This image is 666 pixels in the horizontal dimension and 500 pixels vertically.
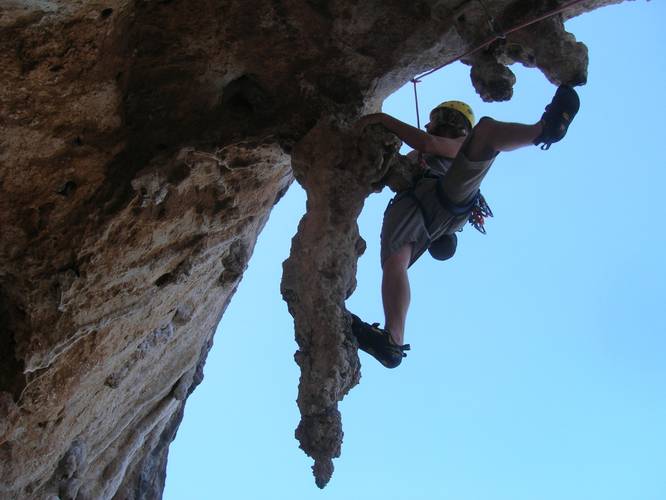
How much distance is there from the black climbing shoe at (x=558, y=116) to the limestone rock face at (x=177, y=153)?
15 cm

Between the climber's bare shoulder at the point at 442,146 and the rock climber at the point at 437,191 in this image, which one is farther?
the climber's bare shoulder at the point at 442,146

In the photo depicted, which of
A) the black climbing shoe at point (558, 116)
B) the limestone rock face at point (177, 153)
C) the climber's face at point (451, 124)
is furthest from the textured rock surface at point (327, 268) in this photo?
the black climbing shoe at point (558, 116)

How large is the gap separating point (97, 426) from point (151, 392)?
2.21ft

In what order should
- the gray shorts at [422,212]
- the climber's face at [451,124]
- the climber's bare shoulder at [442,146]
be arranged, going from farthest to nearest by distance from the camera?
the climber's face at [451,124] < the climber's bare shoulder at [442,146] < the gray shorts at [422,212]

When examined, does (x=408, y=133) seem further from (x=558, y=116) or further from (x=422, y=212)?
(x=558, y=116)

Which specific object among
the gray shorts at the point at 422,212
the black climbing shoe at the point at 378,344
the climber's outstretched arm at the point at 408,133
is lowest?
the black climbing shoe at the point at 378,344

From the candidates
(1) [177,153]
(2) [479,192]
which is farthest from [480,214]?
(1) [177,153]

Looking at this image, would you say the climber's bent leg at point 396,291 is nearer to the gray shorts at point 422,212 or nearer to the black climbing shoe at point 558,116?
the gray shorts at point 422,212

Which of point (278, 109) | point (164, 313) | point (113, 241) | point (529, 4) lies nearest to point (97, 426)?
point (164, 313)

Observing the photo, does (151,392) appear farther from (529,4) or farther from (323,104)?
(529,4)

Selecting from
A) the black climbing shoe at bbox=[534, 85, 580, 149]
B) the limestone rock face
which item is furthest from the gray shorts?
the black climbing shoe at bbox=[534, 85, 580, 149]

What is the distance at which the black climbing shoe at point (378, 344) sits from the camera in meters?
4.18

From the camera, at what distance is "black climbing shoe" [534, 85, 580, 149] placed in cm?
421

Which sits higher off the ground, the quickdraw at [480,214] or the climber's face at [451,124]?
the climber's face at [451,124]
